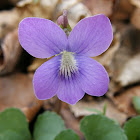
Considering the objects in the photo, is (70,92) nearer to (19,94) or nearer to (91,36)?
(91,36)

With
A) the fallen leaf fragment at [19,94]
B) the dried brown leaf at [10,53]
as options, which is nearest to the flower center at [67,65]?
the fallen leaf fragment at [19,94]

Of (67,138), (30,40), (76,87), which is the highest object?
(30,40)

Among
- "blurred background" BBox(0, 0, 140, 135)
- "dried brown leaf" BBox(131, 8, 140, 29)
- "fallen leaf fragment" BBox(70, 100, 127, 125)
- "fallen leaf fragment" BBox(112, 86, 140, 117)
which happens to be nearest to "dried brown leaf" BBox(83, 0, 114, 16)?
"blurred background" BBox(0, 0, 140, 135)

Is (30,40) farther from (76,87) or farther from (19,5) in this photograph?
(19,5)

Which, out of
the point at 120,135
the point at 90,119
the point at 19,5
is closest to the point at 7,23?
the point at 19,5

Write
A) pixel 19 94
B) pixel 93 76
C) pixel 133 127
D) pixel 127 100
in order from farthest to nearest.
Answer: pixel 127 100, pixel 19 94, pixel 133 127, pixel 93 76

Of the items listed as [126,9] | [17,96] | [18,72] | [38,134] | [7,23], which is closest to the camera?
[38,134]

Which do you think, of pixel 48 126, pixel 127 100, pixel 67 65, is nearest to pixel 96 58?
pixel 127 100
